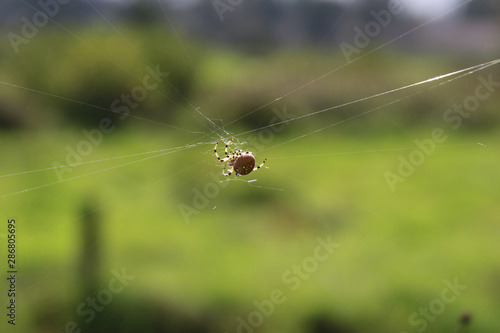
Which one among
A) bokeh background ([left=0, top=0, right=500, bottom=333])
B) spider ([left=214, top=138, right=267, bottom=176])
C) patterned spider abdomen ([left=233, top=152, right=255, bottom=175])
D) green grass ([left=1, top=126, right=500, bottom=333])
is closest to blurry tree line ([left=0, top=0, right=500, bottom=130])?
bokeh background ([left=0, top=0, right=500, bottom=333])

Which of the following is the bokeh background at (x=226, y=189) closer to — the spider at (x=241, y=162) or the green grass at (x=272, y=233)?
the green grass at (x=272, y=233)

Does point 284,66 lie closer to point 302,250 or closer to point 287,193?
point 287,193

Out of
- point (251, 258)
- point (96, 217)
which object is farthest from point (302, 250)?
point (96, 217)

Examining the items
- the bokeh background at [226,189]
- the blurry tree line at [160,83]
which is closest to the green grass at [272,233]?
the bokeh background at [226,189]

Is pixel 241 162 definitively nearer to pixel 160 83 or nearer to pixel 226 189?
pixel 226 189

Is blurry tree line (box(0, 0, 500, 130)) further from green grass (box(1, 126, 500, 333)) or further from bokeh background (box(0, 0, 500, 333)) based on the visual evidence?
green grass (box(1, 126, 500, 333))
